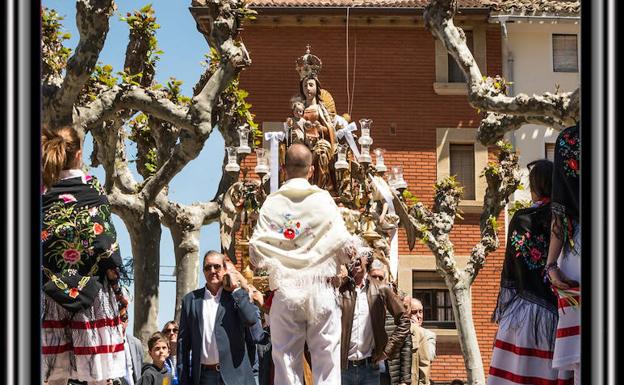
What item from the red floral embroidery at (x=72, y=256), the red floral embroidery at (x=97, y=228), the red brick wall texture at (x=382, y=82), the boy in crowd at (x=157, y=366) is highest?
the red brick wall texture at (x=382, y=82)

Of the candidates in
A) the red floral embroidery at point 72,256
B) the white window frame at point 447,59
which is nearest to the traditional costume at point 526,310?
the red floral embroidery at point 72,256

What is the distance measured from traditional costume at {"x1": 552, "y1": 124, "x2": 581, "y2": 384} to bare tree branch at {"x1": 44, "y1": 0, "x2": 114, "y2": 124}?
9.66 meters

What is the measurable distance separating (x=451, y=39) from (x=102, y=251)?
1039cm

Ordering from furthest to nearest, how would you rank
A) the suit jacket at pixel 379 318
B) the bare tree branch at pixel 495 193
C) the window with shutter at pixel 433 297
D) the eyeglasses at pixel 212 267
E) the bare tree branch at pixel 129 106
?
the window with shutter at pixel 433 297 → the bare tree branch at pixel 495 193 → the bare tree branch at pixel 129 106 → the suit jacket at pixel 379 318 → the eyeglasses at pixel 212 267

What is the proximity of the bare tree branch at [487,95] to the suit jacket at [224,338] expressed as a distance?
5519 millimetres

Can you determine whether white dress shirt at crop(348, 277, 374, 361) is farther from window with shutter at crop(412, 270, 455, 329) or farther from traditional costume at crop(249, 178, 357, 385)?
window with shutter at crop(412, 270, 455, 329)

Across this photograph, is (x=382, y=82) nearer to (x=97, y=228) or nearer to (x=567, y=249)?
(x=97, y=228)

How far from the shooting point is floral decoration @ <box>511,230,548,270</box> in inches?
339

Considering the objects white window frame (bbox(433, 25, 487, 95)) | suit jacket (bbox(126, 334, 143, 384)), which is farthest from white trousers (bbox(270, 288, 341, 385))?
white window frame (bbox(433, 25, 487, 95))

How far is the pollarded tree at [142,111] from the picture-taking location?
643 inches

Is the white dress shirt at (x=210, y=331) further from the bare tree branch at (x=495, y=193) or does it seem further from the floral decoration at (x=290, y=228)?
the bare tree branch at (x=495, y=193)
